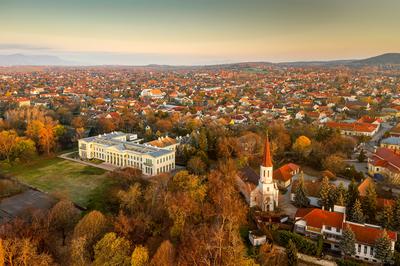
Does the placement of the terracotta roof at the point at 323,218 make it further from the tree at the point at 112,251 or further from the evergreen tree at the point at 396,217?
the tree at the point at 112,251

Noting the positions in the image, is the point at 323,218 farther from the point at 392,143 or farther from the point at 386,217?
the point at 392,143

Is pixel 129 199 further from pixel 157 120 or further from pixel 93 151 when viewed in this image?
pixel 157 120

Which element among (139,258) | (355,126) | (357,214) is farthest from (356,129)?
(139,258)

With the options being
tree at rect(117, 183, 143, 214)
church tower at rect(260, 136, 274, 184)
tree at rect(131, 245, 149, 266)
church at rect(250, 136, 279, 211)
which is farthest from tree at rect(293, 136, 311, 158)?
tree at rect(131, 245, 149, 266)

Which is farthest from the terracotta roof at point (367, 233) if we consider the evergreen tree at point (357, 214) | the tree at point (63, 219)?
the tree at point (63, 219)

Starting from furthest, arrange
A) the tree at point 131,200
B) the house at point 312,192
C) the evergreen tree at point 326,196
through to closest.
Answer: the house at point 312,192 → the evergreen tree at point 326,196 → the tree at point 131,200

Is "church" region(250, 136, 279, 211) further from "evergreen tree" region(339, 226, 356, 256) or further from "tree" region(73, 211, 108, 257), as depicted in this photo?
"tree" region(73, 211, 108, 257)
